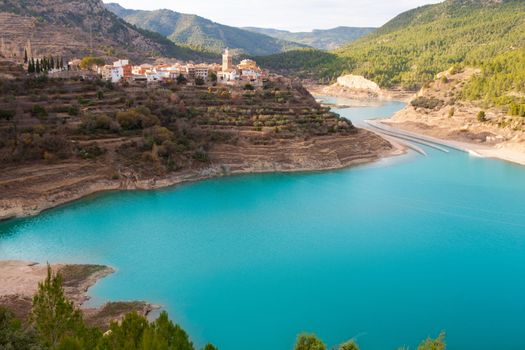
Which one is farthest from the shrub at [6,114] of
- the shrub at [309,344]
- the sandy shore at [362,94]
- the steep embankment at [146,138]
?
the sandy shore at [362,94]

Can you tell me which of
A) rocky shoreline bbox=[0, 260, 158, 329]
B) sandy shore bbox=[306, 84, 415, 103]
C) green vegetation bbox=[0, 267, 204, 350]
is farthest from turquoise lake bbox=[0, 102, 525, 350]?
sandy shore bbox=[306, 84, 415, 103]

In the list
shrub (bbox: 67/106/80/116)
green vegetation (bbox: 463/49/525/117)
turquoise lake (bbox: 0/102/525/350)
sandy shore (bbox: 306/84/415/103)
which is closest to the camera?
turquoise lake (bbox: 0/102/525/350)

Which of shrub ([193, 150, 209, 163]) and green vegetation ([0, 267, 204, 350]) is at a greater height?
A: green vegetation ([0, 267, 204, 350])

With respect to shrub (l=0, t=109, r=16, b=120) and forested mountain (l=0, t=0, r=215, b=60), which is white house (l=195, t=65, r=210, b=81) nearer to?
forested mountain (l=0, t=0, r=215, b=60)

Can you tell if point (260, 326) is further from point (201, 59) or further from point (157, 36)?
point (157, 36)

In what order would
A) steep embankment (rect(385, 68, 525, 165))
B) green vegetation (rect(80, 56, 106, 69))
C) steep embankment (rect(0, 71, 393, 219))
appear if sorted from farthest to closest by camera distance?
green vegetation (rect(80, 56, 106, 69)) → steep embankment (rect(385, 68, 525, 165)) → steep embankment (rect(0, 71, 393, 219))
